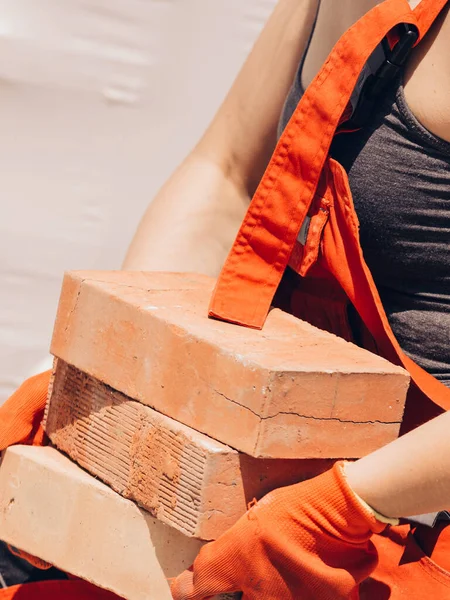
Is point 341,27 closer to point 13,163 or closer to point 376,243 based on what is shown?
point 376,243

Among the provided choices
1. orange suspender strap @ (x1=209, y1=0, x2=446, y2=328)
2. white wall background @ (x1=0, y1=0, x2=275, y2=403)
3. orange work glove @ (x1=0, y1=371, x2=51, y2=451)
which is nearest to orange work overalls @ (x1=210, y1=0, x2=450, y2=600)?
orange suspender strap @ (x1=209, y1=0, x2=446, y2=328)

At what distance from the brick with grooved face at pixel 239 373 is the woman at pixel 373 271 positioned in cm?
6

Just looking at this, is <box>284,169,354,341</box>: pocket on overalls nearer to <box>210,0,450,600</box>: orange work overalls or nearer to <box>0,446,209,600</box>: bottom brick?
<box>210,0,450,600</box>: orange work overalls

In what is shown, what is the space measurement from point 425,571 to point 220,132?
83 centimetres

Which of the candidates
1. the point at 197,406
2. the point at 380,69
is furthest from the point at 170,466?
the point at 380,69

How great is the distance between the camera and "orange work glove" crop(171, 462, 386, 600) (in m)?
1.12

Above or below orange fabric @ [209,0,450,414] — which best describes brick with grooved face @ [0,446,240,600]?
below

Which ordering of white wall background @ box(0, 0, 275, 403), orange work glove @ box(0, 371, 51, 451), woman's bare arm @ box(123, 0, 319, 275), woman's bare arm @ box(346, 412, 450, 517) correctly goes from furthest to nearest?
white wall background @ box(0, 0, 275, 403) → woman's bare arm @ box(123, 0, 319, 275) → orange work glove @ box(0, 371, 51, 451) → woman's bare arm @ box(346, 412, 450, 517)

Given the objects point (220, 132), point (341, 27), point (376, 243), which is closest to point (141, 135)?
point (220, 132)

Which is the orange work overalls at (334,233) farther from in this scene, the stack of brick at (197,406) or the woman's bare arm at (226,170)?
the woman's bare arm at (226,170)

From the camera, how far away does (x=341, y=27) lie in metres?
1.40

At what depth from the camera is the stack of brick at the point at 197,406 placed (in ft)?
3.69

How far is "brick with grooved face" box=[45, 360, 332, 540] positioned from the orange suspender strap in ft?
0.60

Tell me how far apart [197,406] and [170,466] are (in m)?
0.08
